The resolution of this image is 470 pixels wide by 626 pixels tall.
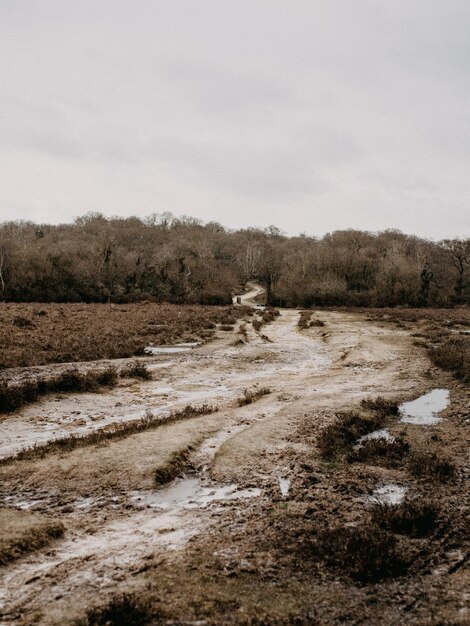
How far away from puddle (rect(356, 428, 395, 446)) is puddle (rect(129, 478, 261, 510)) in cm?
395

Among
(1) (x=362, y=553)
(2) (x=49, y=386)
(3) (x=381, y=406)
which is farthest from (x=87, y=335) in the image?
(1) (x=362, y=553)

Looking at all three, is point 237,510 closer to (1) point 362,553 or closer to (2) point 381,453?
(1) point 362,553

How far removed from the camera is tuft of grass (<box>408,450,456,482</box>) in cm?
827

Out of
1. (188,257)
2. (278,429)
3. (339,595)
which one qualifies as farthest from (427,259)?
(339,595)

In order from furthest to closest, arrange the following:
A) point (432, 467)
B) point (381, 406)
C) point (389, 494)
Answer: point (381, 406), point (432, 467), point (389, 494)

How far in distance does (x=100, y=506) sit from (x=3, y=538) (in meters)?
1.64

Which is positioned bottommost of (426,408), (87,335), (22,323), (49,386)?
(426,408)

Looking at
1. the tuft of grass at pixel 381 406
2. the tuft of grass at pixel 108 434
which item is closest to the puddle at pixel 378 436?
the tuft of grass at pixel 381 406

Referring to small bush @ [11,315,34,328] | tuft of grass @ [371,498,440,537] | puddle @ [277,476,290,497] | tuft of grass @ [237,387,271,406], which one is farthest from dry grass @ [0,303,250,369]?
tuft of grass @ [371,498,440,537]

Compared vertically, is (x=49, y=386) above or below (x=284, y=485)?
above

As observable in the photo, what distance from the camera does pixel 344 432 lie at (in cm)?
1114

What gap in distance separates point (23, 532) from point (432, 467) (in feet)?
23.4

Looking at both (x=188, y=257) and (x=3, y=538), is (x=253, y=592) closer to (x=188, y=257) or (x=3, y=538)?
(x=3, y=538)

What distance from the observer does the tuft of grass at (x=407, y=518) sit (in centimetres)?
631
